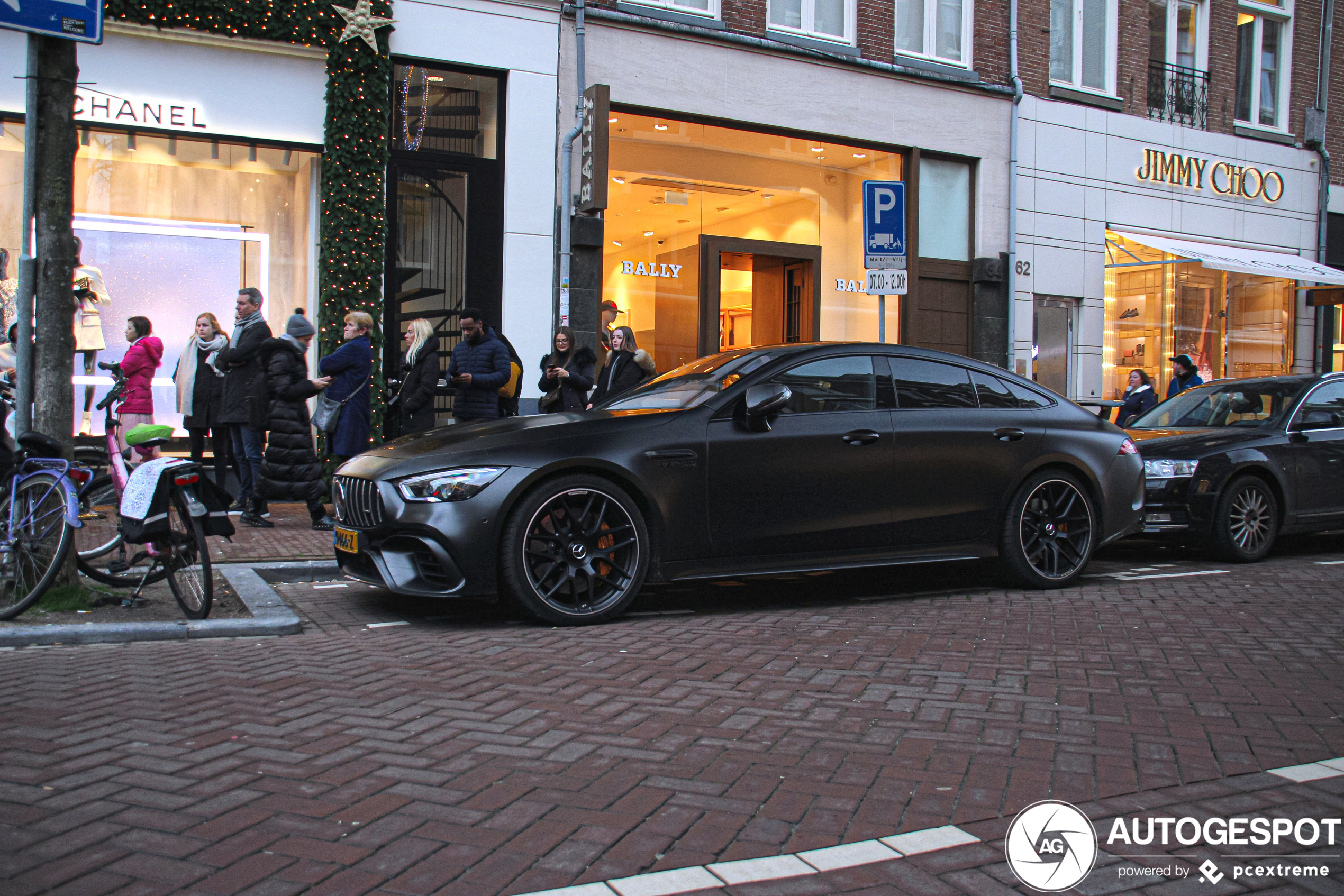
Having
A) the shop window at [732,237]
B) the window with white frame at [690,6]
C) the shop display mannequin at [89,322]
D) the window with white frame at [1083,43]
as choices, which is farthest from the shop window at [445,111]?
the window with white frame at [1083,43]

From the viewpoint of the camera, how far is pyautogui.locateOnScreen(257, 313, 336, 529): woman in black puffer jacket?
9.31m

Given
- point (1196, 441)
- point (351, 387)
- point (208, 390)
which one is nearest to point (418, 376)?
point (351, 387)

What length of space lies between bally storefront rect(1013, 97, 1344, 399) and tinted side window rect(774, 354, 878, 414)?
11.3 m

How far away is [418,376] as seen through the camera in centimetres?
1030

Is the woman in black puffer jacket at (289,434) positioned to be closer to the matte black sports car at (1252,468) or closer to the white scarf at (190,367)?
the white scarf at (190,367)

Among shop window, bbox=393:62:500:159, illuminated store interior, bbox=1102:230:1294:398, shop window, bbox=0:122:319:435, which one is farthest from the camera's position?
illuminated store interior, bbox=1102:230:1294:398

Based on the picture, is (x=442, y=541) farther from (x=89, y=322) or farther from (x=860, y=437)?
(x=89, y=322)

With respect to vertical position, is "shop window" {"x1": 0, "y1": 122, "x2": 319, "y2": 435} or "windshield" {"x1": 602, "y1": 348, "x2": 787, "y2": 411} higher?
"shop window" {"x1": 0, "y1": 122, "x2": 319, "y2": 435}

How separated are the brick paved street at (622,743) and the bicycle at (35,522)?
63 centimetres

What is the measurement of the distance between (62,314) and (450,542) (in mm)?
2629

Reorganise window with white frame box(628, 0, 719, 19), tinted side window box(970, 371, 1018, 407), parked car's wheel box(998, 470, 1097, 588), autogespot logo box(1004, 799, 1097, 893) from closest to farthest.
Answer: autogespot logo box(1004, 799, 1097, 893) < parked car's wheel box(998, 470, 1097, 588) < tinted side window box(970, 371, 1018, 407) < window with white frame box(628, 0, 719, 19)

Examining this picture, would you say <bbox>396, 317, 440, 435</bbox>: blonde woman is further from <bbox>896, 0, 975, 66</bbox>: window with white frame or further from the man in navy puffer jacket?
<bbox>896, 0, 975, 66</bbox>: window with white frame

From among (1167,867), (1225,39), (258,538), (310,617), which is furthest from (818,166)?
(1167,867)

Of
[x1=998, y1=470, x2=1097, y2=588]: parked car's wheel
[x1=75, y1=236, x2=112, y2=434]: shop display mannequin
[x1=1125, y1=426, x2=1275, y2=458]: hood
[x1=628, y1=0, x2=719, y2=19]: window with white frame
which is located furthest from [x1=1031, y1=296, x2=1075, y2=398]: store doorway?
[x1=75, y1=236, x2=112, y2=434]: shop display mannequin
